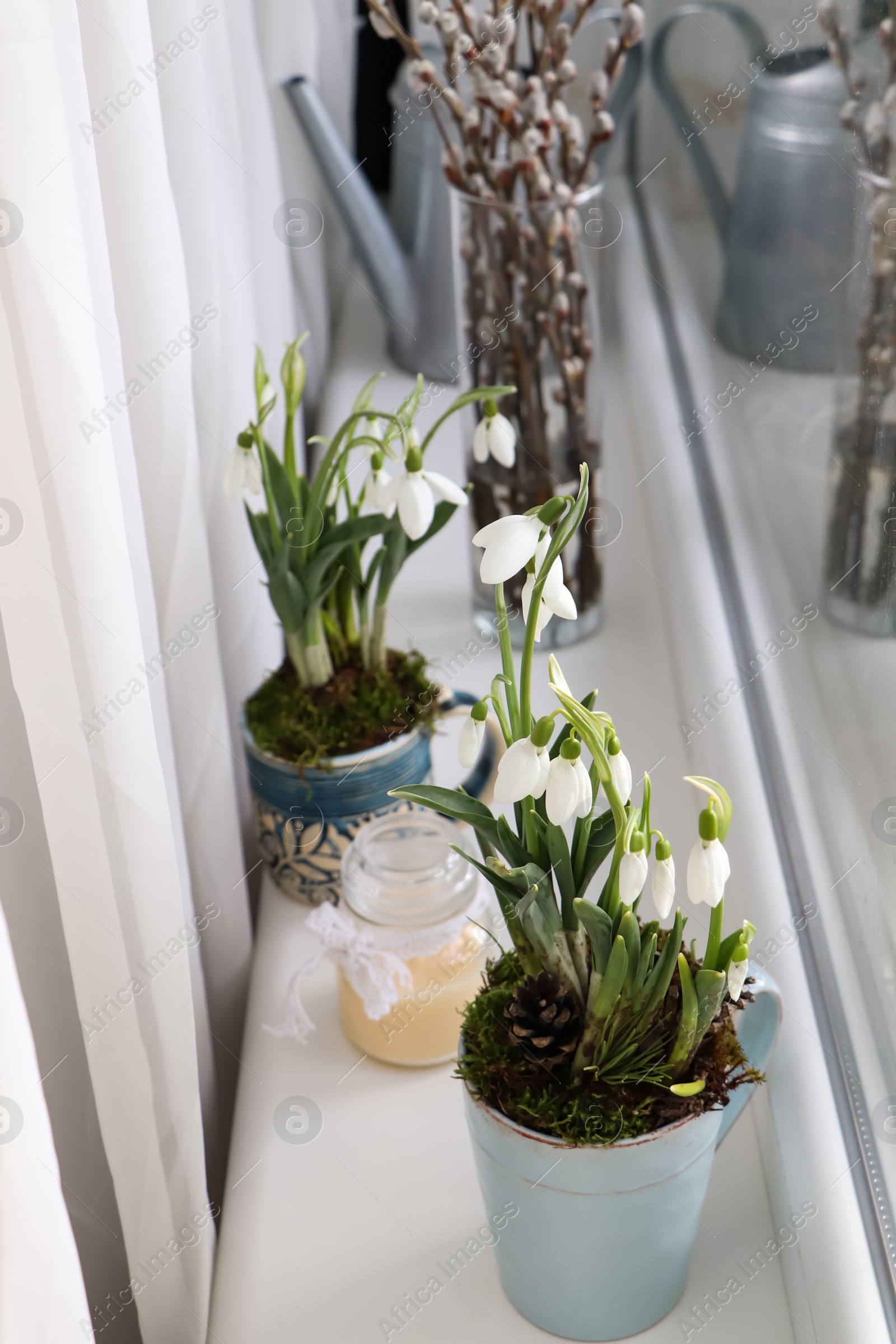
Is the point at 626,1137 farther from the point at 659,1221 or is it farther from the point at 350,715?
the point at 350,715

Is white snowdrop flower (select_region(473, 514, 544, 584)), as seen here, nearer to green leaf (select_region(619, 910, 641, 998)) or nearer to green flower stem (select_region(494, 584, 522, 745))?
green flower stem (select_region(494, 584, 522, 745))

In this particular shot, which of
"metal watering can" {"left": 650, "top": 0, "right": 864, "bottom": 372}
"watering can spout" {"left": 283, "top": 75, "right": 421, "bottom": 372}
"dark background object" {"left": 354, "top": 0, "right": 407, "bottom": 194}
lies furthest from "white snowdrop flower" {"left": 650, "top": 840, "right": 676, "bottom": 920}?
"dark background object" {"left": 354, "top": 0, "right": 407, "bottom": 194}

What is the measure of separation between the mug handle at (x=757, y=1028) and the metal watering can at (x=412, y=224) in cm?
80

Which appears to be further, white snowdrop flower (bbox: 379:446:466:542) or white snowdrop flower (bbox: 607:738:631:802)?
white snowdrop flower (bbox: 379:446:466:542)

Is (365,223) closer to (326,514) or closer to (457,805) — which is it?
(326,514)

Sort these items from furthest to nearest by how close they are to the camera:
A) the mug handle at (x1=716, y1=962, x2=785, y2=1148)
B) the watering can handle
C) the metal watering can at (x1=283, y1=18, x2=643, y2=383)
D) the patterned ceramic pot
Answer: the metal watering can at (x1=283, y1=18, x2=643, y2=383)
the watering can handle
the patterned ceramic pot
the mug handle at (x1=716, y1=962, x2=785, y2=1148)

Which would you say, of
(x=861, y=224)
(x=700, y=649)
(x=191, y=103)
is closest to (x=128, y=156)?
(x=191, y=103)

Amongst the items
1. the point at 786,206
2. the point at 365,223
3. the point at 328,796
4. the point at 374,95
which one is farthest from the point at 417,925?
the point at 374,95

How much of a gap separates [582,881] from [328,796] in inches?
10.7

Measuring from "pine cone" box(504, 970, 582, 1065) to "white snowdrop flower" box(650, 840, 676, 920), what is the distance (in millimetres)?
65

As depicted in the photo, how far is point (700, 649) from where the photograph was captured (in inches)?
33.6

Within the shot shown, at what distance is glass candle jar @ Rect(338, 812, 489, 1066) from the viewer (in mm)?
629

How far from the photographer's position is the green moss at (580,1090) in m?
0.46

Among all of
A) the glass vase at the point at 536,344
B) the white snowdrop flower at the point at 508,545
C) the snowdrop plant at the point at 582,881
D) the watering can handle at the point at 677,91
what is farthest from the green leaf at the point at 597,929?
the watering can handle at the point at 677,91
